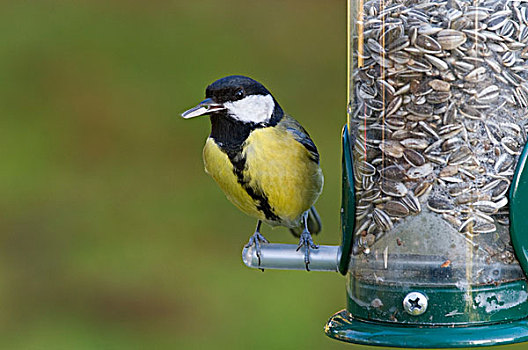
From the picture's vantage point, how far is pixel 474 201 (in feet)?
10.3

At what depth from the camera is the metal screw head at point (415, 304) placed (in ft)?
10.2

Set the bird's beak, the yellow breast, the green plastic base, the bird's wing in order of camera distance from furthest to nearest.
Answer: the bird's wing < the yellow breast < the bird's beak < the green plastic base

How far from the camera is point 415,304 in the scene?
3.10 meters

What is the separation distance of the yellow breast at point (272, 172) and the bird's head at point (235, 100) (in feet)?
0.31

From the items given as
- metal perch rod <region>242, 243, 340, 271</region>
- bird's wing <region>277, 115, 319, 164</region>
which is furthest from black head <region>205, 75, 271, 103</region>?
metal perch rod <region>242, 243, 340, 271</region>

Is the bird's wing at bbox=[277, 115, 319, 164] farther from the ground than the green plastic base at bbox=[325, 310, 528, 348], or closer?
farther from the ground

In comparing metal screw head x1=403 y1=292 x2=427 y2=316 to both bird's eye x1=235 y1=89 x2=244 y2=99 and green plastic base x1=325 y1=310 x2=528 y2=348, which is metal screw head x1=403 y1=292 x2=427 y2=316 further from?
bird's eye x1=235 y1=89 x2=244 y2=99

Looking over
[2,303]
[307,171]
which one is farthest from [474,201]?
[2,303]

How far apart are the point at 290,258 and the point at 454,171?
Answer: 29.0 inches

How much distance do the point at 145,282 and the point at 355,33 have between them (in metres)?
4.76

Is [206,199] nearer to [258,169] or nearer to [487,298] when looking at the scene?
[258,169]

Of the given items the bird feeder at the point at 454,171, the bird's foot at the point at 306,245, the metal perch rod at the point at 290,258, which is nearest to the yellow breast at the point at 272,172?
the bird's foot at the point at 306,245

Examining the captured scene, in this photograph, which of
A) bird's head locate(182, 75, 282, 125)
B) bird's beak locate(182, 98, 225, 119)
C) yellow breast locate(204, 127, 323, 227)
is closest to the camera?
bird's beak locate(182, 98, 225, 119)

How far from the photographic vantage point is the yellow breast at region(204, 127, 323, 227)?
12.4 feet
